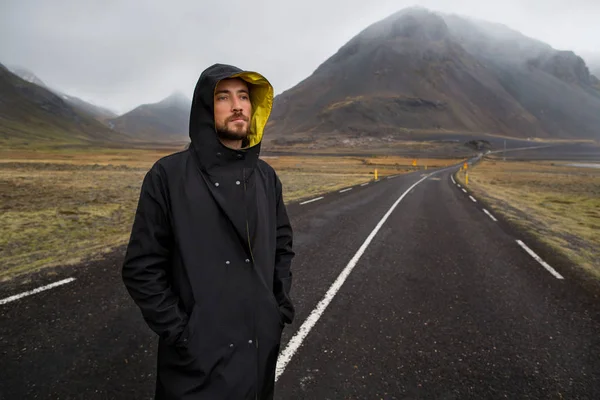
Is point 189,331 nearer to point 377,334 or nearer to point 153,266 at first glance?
point 153,266

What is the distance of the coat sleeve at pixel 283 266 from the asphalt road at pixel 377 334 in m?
1.26

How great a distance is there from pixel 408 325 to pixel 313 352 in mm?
1402

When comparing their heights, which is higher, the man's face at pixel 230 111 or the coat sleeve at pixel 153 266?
the man's face at pixel 230 111

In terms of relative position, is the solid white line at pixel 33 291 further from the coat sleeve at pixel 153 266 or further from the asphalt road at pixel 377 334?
the coat sleeve at pixel 153 266

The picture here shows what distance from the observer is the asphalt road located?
123 inches

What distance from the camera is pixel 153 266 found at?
1.87m

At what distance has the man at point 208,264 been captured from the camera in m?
1.84

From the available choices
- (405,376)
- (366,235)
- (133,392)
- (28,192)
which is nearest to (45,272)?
(133,392)

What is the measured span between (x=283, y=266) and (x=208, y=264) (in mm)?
632

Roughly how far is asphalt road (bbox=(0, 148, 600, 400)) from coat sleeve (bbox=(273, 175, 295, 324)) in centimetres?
126

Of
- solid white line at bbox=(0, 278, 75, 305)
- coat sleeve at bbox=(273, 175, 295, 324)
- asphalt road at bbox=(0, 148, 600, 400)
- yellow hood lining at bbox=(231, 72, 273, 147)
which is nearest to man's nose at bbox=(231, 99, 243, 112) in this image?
yellow hood lining at bbox=(231, 72, 273, 147)

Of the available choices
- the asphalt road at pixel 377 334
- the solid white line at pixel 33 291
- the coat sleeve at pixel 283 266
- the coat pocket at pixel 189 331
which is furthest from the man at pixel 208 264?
the solid white line at pixel 33 291

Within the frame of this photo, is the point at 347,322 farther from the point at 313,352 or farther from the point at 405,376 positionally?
the point at 405,376

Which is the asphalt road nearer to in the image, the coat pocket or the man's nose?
the coat pocket
